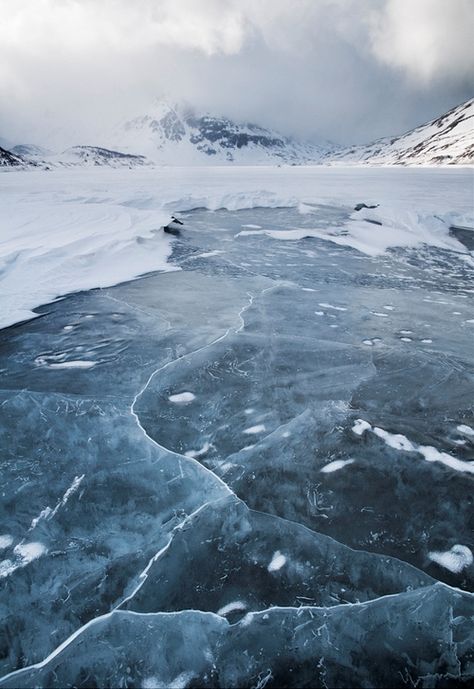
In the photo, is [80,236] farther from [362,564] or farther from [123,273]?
[362,564]

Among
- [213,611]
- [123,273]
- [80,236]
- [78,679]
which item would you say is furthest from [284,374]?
[80,236]

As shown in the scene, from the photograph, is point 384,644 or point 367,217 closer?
point 384,644

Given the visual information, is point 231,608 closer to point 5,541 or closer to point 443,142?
point 5,541

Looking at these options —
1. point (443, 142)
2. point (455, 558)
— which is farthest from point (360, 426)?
point (443, 142)

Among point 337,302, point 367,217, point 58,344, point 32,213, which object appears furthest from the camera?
point 367,217

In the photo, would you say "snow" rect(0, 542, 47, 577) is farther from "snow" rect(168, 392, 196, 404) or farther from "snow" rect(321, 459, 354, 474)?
"snow" rect(321, 459, 354, 474)
